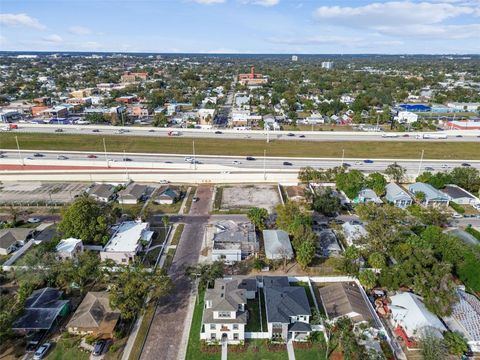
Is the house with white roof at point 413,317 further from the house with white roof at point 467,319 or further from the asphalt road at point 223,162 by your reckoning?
the asphalt road at point 223,162

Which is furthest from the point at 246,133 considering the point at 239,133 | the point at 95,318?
the point at 95,318

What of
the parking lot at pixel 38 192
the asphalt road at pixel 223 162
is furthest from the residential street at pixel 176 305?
the asphalt road at pixel 223 162

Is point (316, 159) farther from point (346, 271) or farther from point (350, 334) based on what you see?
point (350, 334)

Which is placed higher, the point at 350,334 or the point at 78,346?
the point at 350,334

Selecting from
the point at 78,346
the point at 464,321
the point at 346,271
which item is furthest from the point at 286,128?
the point at 78,346

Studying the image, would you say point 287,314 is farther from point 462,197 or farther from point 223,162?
point 223,162

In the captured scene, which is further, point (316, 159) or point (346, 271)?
point (316, 159)

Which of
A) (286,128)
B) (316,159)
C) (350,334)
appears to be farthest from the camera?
(286,128)

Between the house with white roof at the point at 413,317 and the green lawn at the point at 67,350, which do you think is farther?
the house with white roof at the point at 413,317
